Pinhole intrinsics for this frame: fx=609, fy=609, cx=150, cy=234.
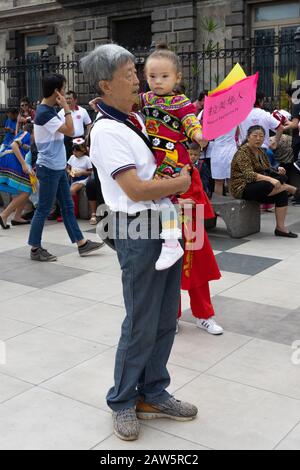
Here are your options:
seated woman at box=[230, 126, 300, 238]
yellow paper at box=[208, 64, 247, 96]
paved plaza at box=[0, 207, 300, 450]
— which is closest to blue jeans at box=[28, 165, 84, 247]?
paved plaza at box=[0, 207, 300, 450]

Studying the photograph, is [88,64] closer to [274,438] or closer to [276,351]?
[274,438]

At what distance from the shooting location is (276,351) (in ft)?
13.1

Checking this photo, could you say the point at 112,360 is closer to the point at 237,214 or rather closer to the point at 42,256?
the point at 42,256

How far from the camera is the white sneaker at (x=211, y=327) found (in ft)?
14.2

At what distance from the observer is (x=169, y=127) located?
345 cm

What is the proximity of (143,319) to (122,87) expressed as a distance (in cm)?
107

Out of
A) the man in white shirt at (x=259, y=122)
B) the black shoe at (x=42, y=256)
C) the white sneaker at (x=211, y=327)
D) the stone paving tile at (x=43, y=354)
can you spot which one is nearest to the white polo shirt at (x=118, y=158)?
the stone paving tile at (x=43, y=354)

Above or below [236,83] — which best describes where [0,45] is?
above

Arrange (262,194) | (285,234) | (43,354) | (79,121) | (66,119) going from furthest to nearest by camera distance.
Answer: (79,121) < (285,234) < (262,194) < (66,119) < (43,354)

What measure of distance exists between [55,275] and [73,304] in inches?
38.5

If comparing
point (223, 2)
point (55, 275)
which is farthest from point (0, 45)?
point (55, 275)

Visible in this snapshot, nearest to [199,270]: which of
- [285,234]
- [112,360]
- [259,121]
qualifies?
[112,360]

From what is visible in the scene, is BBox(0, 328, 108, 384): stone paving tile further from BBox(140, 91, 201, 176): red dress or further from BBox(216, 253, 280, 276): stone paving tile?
BBox(216, 253, 280, 276): stone paving tile

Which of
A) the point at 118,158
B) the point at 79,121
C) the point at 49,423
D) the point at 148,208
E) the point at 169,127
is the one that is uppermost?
the point at 79,121
